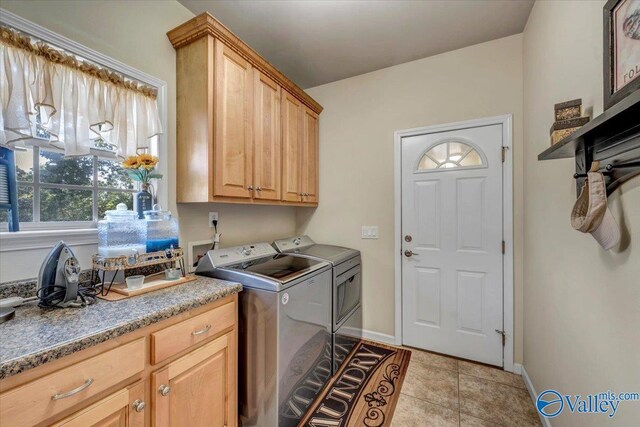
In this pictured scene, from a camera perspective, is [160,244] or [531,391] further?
[531,391]

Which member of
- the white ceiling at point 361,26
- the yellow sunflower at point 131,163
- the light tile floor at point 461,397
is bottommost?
the light tile floor at point 461,397

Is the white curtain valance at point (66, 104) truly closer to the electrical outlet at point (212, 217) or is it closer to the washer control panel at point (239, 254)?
the electrical outlet at point (212, 217)

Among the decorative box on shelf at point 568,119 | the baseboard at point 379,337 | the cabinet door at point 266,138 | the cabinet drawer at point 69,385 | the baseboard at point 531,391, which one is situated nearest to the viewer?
the cabinet drawer at point 69,385

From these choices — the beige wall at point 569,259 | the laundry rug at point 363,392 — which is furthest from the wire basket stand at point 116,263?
the beige wall at point 569,259

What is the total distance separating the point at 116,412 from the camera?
0.89 m

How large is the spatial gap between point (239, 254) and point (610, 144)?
76.9 inches

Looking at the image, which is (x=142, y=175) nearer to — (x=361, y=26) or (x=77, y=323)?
(x=77, y=323)

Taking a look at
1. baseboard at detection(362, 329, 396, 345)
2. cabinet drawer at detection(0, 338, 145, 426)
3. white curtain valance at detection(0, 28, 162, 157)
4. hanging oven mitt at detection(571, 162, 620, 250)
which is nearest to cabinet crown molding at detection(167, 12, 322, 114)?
white curtain valance at detection(0, 28, 162, 157)

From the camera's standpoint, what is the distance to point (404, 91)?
2.47 meters

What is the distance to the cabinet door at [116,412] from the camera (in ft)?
2.63

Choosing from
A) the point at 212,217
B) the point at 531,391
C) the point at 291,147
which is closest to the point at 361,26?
the point at 291,147

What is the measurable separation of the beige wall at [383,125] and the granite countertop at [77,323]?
1.66m

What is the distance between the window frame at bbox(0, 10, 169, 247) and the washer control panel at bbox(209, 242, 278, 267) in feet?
1.54

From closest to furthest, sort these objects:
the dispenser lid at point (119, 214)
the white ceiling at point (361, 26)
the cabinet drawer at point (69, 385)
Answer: the cabinet drawer at point (69, 385) → the dispenser lid at point (119, 214) → the white ceiling at point (361, 26)
